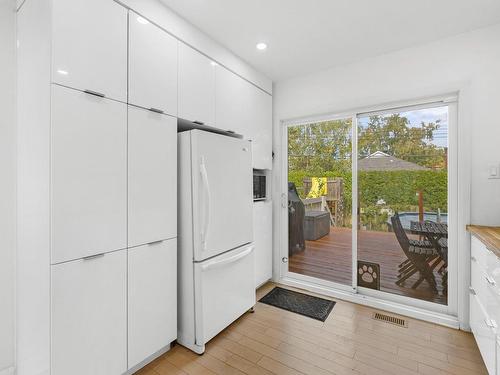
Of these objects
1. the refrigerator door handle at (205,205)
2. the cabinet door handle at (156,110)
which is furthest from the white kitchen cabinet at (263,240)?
the cabinet door handle at (156,110)

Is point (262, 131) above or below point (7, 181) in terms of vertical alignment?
above

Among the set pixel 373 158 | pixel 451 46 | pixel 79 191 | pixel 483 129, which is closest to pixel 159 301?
pixel 79 191

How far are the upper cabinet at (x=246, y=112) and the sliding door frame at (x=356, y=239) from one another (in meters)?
0.29

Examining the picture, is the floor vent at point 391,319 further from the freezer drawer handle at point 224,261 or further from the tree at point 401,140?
the tree at point 401,140

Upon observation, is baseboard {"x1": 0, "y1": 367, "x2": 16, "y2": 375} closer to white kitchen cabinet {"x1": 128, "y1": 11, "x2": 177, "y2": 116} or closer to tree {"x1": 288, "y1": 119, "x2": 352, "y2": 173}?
white kitchen cabinet {"x1": 128, "y1": 11, "x2": 177, "y2": 116}

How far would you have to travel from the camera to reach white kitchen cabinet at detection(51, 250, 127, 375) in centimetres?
142

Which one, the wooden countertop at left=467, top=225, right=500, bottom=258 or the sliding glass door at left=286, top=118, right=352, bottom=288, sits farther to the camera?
the sliding glass door at left=286, top=118, right=352, bottom=288

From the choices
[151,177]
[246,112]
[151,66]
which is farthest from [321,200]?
[151,66]

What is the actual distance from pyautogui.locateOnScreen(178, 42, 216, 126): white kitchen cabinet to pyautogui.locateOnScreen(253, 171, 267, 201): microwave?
951mm

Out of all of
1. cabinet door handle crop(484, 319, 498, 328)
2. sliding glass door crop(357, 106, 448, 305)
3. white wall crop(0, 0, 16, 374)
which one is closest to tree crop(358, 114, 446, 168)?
sliding glass door crop(357, 106, 448, 305)

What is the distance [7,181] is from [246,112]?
210 cm

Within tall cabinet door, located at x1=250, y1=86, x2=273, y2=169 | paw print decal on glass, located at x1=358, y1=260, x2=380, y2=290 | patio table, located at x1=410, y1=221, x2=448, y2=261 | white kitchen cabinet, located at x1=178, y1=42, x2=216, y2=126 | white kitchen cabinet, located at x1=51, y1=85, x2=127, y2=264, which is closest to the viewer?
white kitchen cabinet, located at x1=51, y1=85, x2=127, y2=264

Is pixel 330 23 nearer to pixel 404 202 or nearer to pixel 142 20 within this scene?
Answer: pixel 142 20

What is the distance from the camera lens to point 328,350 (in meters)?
2.07
